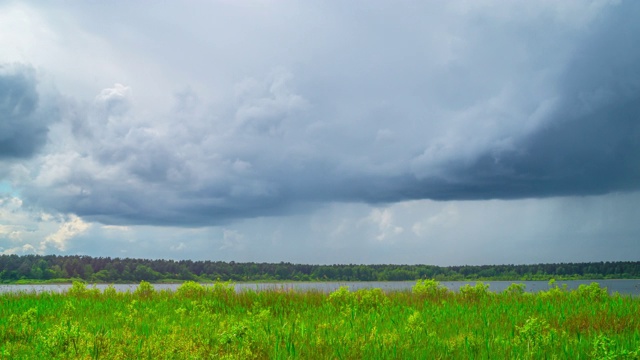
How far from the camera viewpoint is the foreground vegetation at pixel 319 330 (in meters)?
8.18

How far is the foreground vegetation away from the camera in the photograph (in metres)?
8.18

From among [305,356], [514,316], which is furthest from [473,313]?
[305,356]

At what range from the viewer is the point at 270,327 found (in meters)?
10.6

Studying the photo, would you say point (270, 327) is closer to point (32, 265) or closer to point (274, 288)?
point (274, 288)

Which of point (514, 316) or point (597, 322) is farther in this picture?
point (514, 316)

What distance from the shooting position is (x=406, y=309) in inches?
577

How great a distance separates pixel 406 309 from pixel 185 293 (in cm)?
951

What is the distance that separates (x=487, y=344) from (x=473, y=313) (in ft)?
17.7

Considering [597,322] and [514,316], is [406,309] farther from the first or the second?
[597,322]

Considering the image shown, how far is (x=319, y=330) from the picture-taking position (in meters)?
10.5

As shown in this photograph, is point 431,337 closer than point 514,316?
Yes

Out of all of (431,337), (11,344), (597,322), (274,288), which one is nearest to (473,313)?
(597,322)

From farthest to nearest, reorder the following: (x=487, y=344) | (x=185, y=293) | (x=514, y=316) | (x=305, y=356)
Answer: (x=185, y=293), (x=514, y=316), (x=487, y=344), (x=305, y=356)

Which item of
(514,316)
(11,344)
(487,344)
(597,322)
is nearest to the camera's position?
(487,344)
